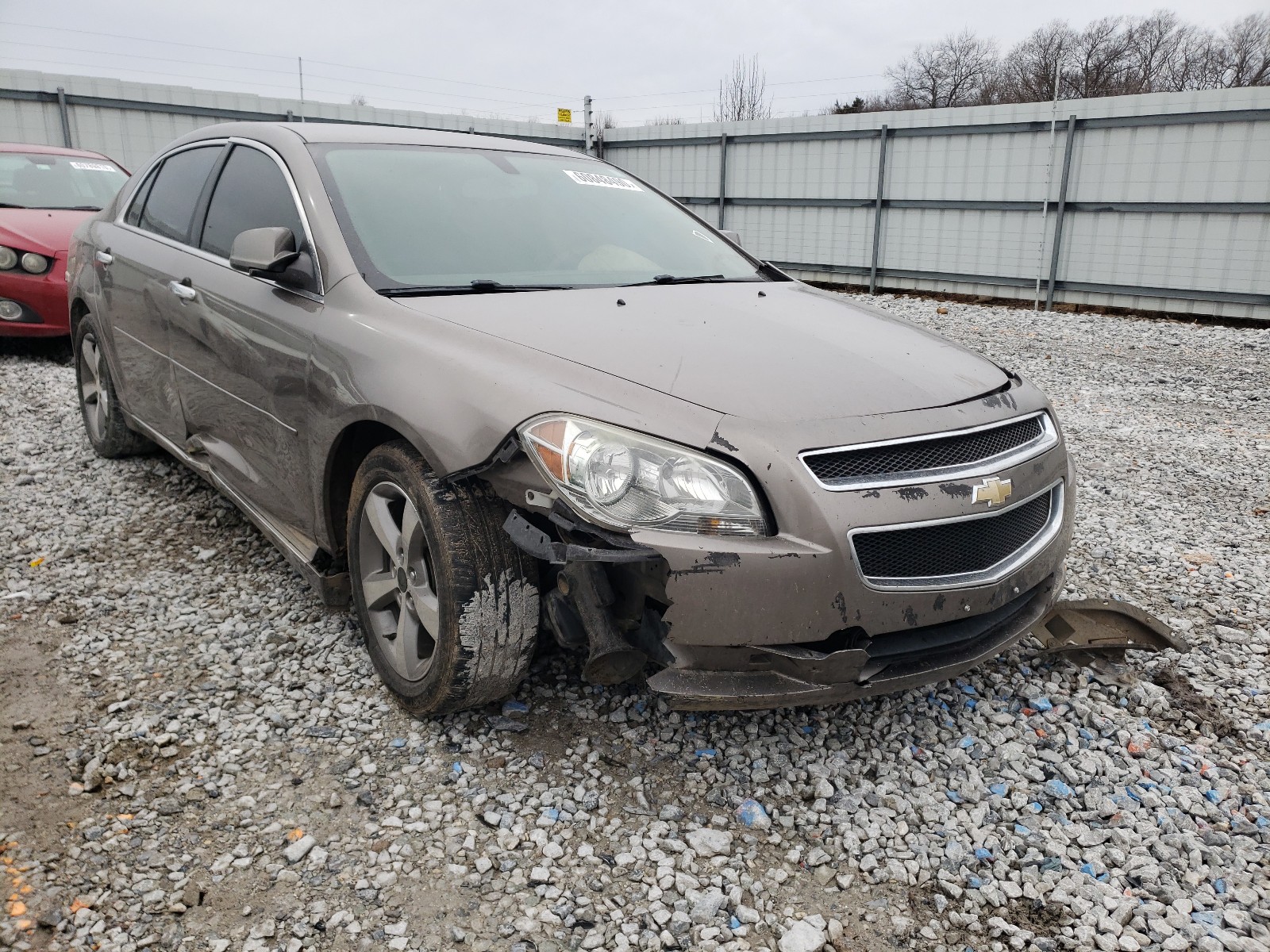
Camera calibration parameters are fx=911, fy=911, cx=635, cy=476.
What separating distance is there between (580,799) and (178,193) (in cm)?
322

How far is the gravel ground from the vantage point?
1957mm

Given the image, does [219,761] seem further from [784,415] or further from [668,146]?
[668,146]

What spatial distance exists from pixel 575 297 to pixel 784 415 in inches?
37.4

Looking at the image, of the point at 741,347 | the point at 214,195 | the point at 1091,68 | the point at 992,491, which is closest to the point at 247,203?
the point at 214,195

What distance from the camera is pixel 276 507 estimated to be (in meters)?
3.15

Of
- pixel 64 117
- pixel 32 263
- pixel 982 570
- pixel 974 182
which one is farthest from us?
pixel 974 182

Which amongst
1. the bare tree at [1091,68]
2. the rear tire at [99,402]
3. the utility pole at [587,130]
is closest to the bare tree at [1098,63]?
the bare tree at [1091,68]

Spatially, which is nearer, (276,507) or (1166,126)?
(276,507)

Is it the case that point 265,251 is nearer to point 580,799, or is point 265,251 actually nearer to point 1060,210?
point 580,799

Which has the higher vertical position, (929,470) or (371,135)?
(371,135)

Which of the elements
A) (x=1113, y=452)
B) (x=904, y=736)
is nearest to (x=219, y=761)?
(x=904, y=736)

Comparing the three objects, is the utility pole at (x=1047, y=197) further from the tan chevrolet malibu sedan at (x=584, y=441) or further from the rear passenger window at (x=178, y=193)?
the rear passenger window at (x=178, y=193)

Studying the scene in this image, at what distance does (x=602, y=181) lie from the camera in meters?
3.66

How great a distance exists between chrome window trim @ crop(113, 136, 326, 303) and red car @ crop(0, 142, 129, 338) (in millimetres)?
3232
